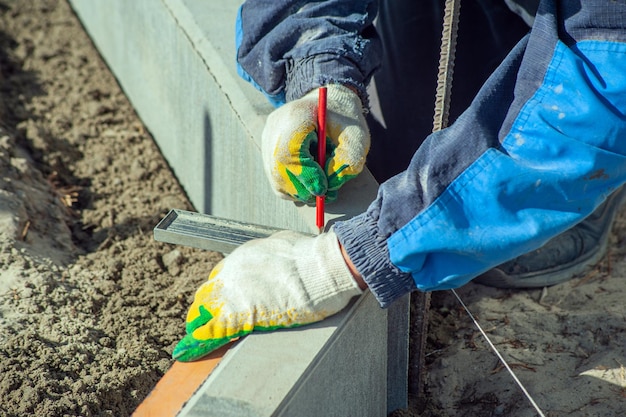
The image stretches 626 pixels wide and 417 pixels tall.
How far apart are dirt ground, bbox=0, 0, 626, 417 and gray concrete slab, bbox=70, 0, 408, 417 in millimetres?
230

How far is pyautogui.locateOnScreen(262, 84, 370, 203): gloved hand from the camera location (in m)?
2.47

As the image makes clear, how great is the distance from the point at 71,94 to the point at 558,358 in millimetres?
3170

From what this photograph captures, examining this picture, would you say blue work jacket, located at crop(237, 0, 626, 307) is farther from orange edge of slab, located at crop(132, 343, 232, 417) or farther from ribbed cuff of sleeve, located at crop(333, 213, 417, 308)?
orange edge of slab, located at crop(132, 343, 232, 417)

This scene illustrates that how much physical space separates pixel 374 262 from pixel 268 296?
309 millimetres

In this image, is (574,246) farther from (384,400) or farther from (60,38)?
(60,38)

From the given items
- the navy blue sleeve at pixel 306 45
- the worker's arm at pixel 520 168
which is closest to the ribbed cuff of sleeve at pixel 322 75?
the navy blue sleeve at pixel 306 45

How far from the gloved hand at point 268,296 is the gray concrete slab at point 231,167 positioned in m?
0.05

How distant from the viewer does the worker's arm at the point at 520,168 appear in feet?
6.45

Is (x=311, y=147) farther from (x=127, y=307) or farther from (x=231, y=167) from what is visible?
(x=127, y=307)

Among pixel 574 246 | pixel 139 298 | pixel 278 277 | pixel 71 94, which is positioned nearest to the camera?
pixel 278 277

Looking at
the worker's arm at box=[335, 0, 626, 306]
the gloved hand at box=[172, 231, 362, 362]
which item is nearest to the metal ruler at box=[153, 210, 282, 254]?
the gloved hand at box=[172, 231, 362, 362]

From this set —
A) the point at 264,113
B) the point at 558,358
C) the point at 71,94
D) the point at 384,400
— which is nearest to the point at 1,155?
the point at 71,94

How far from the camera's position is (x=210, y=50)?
3484mm

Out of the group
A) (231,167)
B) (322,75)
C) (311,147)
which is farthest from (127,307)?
(322,75)
